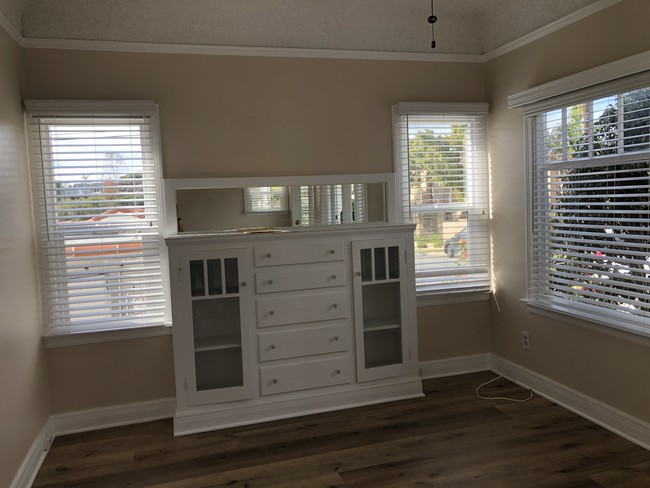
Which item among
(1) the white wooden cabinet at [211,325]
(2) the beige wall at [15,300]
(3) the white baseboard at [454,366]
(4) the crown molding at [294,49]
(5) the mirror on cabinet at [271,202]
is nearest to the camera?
(2) the beige wall at [15,300]

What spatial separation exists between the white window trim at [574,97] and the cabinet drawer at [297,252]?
1330 mm

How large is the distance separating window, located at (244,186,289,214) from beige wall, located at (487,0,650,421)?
1.57 meters

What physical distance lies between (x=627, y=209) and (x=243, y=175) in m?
2.25

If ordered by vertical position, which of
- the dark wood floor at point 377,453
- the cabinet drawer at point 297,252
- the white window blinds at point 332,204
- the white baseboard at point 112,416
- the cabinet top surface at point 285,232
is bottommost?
the dark wood floor at point 377,453

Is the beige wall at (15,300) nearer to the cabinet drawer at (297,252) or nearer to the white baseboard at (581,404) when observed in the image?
the cabinet drawer at (297,252)

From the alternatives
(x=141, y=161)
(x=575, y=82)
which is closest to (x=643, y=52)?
(x=575, y=82)

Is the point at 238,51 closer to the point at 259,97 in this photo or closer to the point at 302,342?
the point at 259,97

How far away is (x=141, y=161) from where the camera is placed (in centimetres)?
339

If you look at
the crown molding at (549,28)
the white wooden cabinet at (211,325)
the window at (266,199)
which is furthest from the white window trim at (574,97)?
the white wooden cabinet at (211,325)

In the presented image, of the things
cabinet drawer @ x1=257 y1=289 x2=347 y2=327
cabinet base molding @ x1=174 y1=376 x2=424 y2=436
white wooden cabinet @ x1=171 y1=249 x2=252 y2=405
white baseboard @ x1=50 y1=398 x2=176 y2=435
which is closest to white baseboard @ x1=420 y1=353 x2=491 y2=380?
cabinet base molding @ x1=174 y1=376 x2=424 y2=436

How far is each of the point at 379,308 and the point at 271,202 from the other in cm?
100

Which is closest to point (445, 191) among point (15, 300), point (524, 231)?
point (524, 231)

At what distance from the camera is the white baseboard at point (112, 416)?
3.33 m

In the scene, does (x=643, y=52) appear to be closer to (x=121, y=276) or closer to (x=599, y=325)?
(x=599, y=325)
